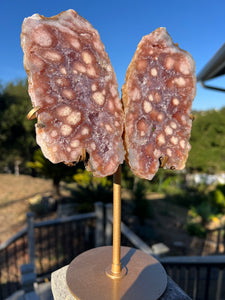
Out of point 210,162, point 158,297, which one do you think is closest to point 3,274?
point 158,297

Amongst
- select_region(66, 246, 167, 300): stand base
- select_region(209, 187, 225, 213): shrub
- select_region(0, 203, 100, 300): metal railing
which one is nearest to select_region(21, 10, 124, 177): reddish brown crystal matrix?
select_region(66, 246, 167, 300): stand base

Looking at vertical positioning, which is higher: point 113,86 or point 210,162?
point 113,86

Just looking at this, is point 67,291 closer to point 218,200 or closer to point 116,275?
point 116,275

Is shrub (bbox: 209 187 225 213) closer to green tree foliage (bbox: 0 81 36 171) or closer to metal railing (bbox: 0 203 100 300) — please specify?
metal railing (bbox: 0 203 100 300)

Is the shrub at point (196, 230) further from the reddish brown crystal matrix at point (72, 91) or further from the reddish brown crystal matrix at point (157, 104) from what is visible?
the reddish brown crystal matrix at point (72, 91)

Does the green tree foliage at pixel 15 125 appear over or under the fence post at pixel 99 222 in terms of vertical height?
over

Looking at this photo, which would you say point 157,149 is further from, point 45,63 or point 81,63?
point 45,63

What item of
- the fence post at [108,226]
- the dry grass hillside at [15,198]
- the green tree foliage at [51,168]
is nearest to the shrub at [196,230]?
the fence post at [108,226]
